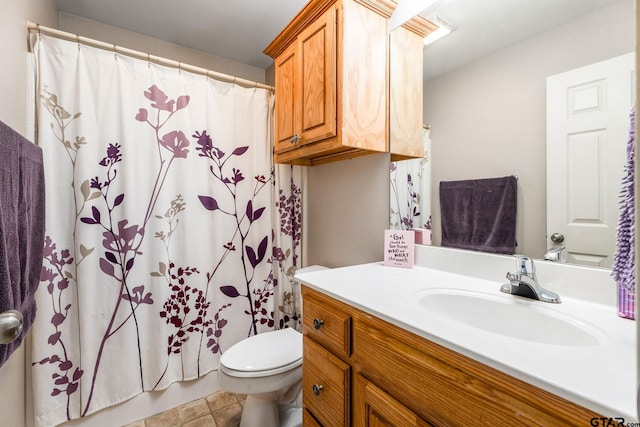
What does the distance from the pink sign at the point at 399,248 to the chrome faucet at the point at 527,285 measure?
1.34 ft

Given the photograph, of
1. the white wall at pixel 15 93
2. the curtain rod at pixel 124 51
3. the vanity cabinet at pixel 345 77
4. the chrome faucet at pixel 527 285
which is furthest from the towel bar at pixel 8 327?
the curtain rod at pixel 124 51

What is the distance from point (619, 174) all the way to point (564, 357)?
0.58 meters

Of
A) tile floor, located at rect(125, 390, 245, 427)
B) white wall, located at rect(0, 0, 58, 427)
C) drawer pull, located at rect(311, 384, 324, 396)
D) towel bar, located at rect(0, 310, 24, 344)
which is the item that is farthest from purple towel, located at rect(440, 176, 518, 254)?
white wall, located at rect(0, 0, 58, 427)

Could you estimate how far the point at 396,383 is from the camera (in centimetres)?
69

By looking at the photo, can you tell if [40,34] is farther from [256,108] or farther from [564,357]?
[564,357]

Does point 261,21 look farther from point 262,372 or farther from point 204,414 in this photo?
point 204,414

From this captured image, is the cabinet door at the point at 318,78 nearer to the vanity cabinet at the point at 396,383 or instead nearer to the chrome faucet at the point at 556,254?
the vanity cabinet at the point at 396,383

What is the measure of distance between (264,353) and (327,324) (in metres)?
0.61

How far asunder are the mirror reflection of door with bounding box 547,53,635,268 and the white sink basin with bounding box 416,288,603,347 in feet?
0.78

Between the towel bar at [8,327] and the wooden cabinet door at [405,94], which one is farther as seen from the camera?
the wooden cabinet door at [405,94]

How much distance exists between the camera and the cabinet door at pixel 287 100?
1.45 meters

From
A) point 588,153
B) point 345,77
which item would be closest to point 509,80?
point 588,153

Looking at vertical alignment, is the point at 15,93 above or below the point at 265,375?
above

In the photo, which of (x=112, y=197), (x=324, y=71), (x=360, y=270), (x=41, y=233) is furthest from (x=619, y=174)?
(x=112, y=197)
